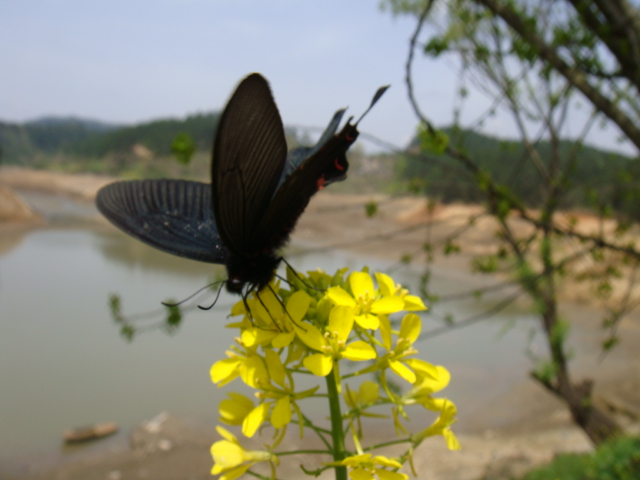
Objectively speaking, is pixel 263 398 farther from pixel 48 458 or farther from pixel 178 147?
pixel 48 458

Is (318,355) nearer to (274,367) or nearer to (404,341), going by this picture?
(274,367)

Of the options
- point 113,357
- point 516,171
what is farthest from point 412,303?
point 113,357

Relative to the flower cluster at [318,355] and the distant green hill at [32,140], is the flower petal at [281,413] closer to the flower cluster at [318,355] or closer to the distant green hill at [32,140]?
the flower cluster at [318,355]

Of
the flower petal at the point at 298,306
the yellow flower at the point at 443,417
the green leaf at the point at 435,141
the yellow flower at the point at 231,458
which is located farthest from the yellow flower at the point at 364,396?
the green leaf at the point at 435,141

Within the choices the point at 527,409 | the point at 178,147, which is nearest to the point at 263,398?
the point at 178,147

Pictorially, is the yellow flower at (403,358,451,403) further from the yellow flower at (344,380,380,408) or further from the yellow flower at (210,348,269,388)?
the yellow flower at (210,348,269,388)

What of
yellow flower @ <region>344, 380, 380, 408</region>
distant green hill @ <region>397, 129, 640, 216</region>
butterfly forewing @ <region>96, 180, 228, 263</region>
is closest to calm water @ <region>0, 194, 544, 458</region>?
distant green hill @ <region>397, 129, 640, 216</region>
